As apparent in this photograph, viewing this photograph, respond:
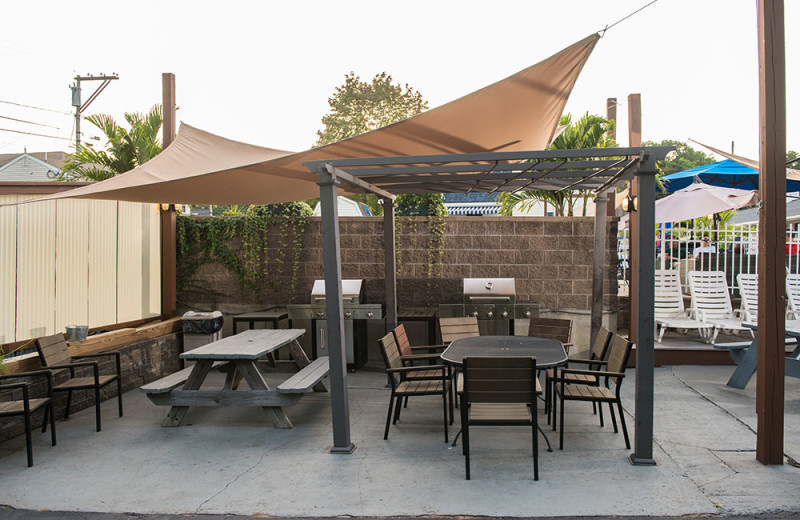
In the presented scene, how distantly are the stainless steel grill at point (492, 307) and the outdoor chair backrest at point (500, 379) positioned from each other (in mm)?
3019

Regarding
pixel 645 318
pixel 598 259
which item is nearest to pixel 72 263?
pixel 645 318

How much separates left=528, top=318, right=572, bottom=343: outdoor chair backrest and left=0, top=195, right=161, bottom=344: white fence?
4656 mm

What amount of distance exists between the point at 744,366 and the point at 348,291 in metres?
4.46

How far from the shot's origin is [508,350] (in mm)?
4617

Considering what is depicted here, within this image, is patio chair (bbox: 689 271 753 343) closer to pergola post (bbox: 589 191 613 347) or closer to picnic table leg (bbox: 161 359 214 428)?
pergola post (bbox: 589 191 613 347)

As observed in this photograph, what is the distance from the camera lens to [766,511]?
3.04 m

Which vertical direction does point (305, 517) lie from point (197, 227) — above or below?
below

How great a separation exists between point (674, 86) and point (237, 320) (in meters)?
13.9

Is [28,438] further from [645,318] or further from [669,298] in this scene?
[669,298]

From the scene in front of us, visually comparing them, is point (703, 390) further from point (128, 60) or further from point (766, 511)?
point (128, 60)

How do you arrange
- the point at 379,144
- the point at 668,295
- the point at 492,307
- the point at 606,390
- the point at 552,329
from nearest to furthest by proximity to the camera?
the point at 606,390 → the point at 379,144 → the point at 552,329 → the point at 492,307 → the point at 668,295

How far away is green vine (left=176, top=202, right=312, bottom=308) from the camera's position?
7543mm

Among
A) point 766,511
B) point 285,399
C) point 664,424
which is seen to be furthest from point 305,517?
point 664,424

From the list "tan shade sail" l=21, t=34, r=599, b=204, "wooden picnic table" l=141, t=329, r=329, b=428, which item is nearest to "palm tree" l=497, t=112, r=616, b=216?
"tan shade sail" l=21, t=34, r=599, b=204
